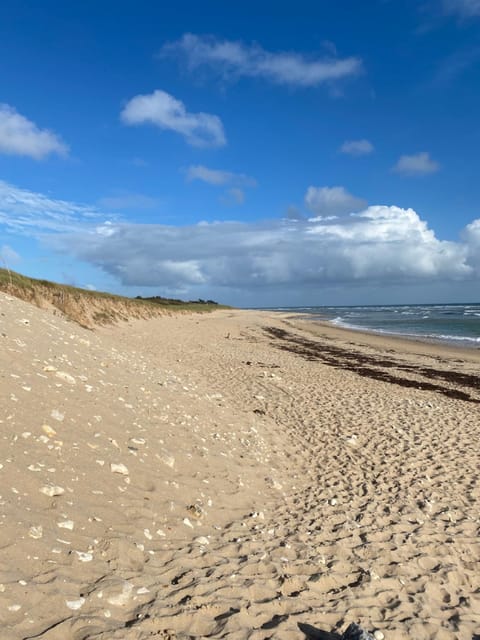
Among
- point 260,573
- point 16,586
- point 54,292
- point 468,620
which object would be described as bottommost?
point 468,620

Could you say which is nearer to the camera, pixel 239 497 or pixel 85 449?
pixel 85 449

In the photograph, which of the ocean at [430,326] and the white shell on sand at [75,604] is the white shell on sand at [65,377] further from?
the ocean at [430,326]

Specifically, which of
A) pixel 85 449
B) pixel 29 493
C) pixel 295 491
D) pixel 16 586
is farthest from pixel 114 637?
pixel 295 491

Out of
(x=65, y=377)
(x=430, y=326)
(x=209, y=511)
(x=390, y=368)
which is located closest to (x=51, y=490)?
(x=209, y=511)

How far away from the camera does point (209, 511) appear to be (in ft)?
20.8

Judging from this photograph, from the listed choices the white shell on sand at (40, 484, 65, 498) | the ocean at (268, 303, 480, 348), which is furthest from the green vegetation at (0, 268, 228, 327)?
the ocean at (268, 303, 480, 348)

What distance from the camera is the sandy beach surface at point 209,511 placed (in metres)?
4.11

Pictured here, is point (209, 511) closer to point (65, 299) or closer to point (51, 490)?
point (51, 490)

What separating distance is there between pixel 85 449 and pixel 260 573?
129 inches

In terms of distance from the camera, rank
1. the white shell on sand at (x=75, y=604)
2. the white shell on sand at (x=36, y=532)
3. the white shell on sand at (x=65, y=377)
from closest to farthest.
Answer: the white shell on sand at (x=75, y=604), the white shell on sand at (x=36, y=532), the white shell on sand at (x=65, y=377)

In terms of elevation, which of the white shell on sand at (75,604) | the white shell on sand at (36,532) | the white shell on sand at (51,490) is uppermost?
the white shell on sand at (51,490)

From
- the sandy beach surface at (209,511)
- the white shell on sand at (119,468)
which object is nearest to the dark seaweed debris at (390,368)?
the sandy beach surface at (209,511)

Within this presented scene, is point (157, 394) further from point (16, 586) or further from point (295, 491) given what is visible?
point (16, 586)

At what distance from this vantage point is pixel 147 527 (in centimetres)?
538
